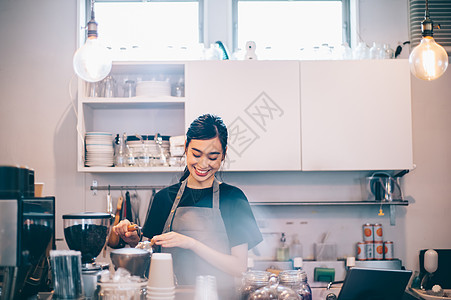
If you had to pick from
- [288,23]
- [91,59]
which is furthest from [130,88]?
[288,23]

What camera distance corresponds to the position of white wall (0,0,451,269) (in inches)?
151

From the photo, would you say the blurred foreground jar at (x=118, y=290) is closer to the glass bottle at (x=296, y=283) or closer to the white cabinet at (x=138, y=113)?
the glass bottle at (x=296, y=283)

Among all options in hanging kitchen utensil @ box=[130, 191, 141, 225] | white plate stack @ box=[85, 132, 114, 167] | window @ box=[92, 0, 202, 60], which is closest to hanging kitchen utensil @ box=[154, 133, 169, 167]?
white plate stack @ box=[85, 132, 114, 167]

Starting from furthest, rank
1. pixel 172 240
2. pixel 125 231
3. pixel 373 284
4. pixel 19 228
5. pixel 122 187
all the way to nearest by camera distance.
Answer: pixel 122 187, pixel 125 231, pixel 172 240, pixel 373 284, pixel 19 228

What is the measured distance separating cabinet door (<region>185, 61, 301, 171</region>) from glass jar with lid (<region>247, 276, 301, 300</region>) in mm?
1838

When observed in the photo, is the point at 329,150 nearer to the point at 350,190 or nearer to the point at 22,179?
the point at 350,190

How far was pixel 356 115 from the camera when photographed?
3.55 meters

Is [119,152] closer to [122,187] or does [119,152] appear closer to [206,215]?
[122,187]

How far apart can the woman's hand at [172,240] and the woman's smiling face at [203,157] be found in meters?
0.41

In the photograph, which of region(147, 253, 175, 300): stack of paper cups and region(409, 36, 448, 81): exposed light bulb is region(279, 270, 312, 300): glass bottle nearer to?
region(147, 253, 175, 300): stack of paper cups

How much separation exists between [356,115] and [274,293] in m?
2.14

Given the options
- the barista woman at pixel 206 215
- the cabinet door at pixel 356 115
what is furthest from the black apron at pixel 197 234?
the cabinet door at pixel 356 115

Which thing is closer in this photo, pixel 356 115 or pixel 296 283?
pixel 296 283

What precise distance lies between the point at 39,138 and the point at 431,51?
2809 millimetres
